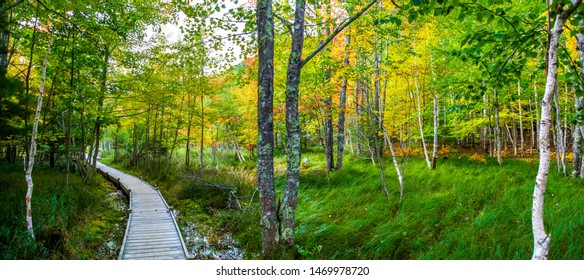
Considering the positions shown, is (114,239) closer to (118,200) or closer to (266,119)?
(118,200)

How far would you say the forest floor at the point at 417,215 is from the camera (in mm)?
4746

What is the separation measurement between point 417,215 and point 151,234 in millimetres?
6418

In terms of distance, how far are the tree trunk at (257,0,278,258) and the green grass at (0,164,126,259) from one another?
399cm

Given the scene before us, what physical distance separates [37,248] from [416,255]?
272 inches

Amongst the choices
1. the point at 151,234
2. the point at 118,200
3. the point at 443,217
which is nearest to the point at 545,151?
the point at 443,217

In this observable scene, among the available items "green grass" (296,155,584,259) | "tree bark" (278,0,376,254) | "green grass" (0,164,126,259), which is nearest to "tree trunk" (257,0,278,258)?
"tree bark" (278,0,376,254)

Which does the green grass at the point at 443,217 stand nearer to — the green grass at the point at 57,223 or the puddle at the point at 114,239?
the puddle at the point at 114,239

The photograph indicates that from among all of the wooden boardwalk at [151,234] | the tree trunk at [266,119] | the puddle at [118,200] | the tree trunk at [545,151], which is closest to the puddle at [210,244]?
the wooden boardwalk at [151,234]

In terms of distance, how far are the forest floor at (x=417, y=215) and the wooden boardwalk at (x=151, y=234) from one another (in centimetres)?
57

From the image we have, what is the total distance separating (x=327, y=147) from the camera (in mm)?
10922

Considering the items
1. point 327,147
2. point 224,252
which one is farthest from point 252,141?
point 224,252

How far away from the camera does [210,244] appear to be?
7.04m

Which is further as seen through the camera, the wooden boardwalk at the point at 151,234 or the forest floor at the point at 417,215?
the wooden boardwalk at the point at 151,234

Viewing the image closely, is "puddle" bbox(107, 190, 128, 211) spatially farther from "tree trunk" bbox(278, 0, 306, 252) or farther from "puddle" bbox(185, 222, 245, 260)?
"tree trunk" bbox(278, 0, 306, 252)
